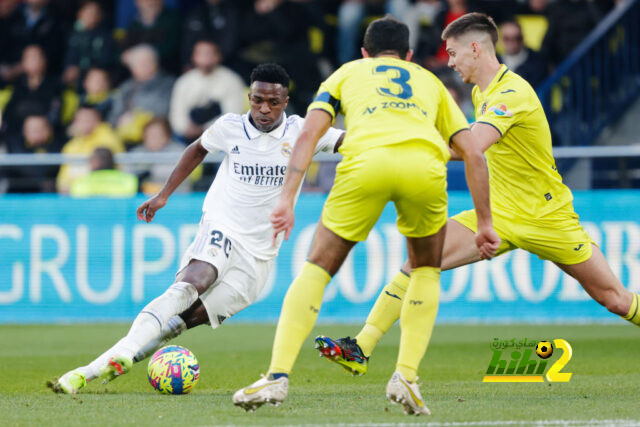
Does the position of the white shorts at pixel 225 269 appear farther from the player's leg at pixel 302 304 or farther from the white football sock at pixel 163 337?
the player's leg at pixel 302 304

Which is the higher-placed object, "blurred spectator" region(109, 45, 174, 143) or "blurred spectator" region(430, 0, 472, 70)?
"blurred spectator" region(430, 0, 472, 70)

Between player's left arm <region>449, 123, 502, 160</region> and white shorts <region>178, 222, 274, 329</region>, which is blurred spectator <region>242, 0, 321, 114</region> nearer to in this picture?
white shorts <region>178, 222, 274, 329</region>

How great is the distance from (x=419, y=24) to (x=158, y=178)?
14.8 ft

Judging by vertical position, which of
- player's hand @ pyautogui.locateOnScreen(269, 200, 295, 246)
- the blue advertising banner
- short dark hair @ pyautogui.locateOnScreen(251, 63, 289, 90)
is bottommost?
the blue advertising banner

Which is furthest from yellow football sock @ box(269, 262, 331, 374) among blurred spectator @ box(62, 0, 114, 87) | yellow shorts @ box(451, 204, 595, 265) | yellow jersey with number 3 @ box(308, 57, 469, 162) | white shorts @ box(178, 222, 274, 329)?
blurred spectator @ box(62, 0, 114, 87)

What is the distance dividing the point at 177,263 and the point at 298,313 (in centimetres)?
730

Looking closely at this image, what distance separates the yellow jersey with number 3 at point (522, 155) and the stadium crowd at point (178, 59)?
572 cm

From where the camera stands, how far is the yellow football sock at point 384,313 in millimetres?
7249

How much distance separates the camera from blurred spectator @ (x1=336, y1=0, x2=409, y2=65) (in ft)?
51.6

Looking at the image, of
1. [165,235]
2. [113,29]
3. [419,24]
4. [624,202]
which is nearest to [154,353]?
[165,235]

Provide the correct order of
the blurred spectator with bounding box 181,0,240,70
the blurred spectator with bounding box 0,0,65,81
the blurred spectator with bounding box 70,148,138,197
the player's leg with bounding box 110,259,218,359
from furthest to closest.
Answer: the blurred spectator with bounding box 0,0,65,81
the blurred spectator with bounding box 181,0,240,70
the blurred spectator with bounding box 70,148,138,197
the player's leg with bounding box 110,259,218,359

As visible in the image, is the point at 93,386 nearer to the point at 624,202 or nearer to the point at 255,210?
the point at 255,210

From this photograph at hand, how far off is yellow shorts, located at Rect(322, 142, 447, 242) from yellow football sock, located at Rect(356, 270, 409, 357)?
138 centimetres

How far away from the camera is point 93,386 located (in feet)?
25.1
